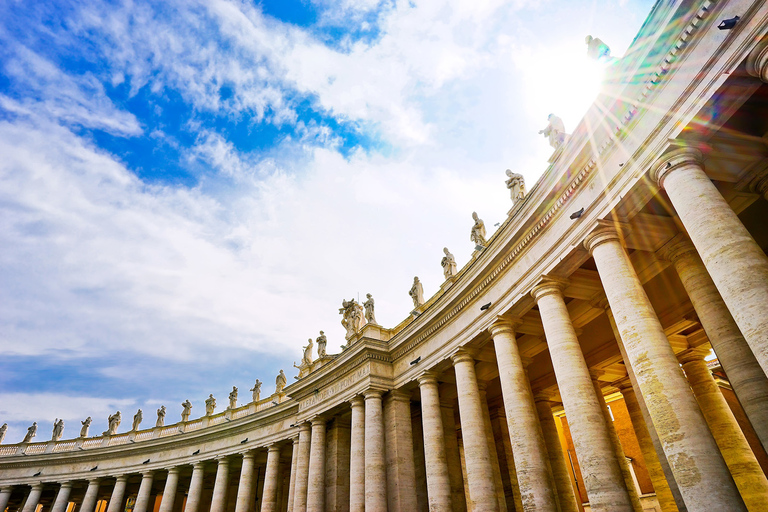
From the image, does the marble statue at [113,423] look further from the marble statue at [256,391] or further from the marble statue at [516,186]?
the marble statue at [516,186]

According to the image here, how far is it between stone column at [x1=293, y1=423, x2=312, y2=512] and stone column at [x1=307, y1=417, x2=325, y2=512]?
28.3 inches

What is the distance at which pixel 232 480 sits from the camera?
45062 millimetres

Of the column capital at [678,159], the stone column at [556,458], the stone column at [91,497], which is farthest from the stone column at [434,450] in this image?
the stone column at [91,497]

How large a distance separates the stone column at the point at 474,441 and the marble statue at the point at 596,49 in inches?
530

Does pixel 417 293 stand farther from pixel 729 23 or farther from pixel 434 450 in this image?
pixel 729 23

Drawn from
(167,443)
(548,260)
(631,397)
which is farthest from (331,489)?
(167,443)

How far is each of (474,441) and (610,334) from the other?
8.73 metres

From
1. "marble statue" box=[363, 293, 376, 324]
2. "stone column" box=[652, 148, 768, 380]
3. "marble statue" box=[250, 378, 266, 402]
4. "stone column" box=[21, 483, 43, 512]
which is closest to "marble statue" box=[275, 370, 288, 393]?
"marble statue" box=[250, 378, 266, 402]

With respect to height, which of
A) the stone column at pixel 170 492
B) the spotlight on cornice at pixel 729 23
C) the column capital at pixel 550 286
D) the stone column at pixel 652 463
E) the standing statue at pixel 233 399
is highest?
the standing statue at pixel 233 399

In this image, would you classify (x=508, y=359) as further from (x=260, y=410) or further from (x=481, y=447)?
(x=260, y=410)

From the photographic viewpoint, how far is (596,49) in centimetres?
1398

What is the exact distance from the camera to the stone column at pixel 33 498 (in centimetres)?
4481

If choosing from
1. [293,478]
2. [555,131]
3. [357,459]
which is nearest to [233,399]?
[293,478]

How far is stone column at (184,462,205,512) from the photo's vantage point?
38.4 metres
